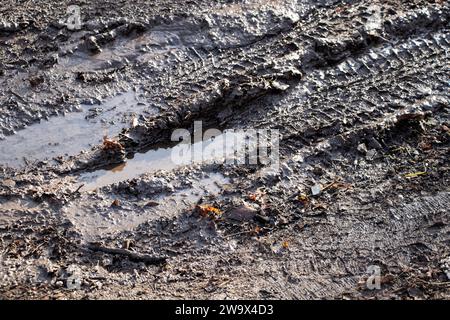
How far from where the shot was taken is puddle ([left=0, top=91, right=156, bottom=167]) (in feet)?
16.3

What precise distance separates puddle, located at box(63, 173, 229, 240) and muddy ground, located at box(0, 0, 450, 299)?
1 centimetres

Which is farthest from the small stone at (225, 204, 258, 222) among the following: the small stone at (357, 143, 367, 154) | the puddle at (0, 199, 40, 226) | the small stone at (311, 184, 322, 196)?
the puddle at (0, 199, 40, 226)

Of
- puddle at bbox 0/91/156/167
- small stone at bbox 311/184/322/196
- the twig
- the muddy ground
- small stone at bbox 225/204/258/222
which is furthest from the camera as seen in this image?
puddle at bbox 0/91/156/167

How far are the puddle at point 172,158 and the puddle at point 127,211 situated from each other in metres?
0.29

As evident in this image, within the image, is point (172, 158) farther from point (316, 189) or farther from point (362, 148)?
point (362, 148)

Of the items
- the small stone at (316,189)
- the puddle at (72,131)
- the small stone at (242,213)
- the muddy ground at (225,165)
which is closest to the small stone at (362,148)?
the muddy ground at (225,165)

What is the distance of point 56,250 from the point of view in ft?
13.7

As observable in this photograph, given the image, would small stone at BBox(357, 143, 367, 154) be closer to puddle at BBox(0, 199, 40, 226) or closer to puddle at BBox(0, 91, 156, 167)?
puddle at BBox(0, 91, 156, 167)

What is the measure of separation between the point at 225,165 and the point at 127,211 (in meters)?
0.92

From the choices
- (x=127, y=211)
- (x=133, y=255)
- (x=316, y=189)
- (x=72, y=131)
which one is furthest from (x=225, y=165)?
(x=72, y=131)

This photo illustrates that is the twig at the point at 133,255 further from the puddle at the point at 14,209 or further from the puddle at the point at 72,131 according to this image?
the puddle at the point at 72,131

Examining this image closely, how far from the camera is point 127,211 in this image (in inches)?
177

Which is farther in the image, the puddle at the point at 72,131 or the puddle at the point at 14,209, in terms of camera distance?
the puddle at the point at 72,131

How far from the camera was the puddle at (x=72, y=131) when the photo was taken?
4957 millimetres
